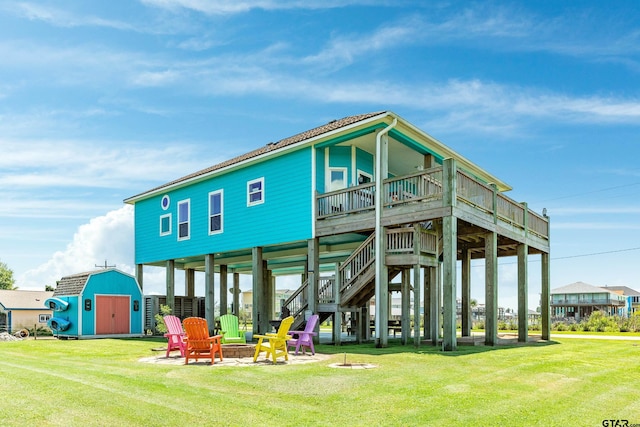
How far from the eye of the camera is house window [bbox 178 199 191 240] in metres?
23.0

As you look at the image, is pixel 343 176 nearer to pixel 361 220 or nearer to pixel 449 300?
pixel 361 220

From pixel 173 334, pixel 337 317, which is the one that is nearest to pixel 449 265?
pixel 337 317

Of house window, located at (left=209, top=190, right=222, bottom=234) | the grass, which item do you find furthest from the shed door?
the grass

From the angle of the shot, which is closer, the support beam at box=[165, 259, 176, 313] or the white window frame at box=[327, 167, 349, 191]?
the white window frame at box=[327, 167, 349, 191]

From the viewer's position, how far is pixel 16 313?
35.1 m

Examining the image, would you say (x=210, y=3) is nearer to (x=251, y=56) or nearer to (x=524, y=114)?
(x=251, y=56)

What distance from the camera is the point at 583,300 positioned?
68625 millimetres

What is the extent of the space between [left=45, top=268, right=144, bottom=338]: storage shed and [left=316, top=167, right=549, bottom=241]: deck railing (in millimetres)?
10973

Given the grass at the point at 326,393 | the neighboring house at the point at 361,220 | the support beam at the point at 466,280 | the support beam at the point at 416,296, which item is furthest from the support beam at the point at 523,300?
the grass at the point at 326,393

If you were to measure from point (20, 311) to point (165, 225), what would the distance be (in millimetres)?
17129

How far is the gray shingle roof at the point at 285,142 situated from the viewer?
16.6 m

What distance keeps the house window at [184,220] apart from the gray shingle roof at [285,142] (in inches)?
37.9

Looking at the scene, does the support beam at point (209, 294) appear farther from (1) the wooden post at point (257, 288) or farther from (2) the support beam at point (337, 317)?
(2) the support beam at point (337, 317)

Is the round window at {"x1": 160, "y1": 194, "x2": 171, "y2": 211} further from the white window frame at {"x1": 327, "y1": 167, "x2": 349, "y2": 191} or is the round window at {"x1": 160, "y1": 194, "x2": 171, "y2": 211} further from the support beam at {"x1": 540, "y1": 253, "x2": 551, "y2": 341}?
the support beam at {"x1": 540, "y1": 253, "x2": 551, "y2": 341}
